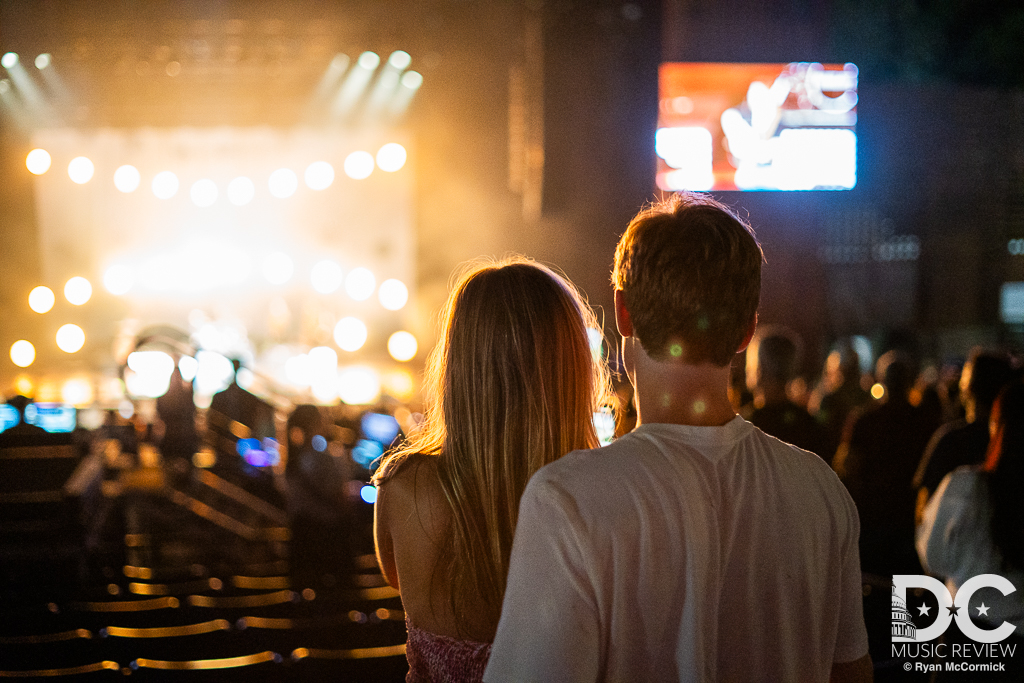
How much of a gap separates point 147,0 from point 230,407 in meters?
3.99

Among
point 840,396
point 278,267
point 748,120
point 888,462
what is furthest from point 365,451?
point 278,267

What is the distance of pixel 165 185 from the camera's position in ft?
38.9

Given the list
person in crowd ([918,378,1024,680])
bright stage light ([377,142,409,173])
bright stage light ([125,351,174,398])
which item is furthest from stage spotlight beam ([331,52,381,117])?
person in crowd ([918,378,1024,680])

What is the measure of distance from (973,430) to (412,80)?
325 inches

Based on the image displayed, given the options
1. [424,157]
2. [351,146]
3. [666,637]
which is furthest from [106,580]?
[351,146]

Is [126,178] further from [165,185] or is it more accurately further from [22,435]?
[22,435]

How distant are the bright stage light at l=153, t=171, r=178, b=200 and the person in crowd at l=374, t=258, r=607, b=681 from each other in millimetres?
12028

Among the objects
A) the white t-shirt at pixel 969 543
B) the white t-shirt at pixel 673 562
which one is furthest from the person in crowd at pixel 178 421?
the white t-shirt at pixel 673 562

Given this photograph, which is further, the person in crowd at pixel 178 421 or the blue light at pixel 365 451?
the blue light at pixel 365 451

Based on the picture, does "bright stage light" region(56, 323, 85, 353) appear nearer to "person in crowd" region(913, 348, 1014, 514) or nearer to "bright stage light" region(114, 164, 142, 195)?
"bright stage light" region(114, 164, 142, 195)

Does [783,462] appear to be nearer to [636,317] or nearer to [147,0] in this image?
[636,317]

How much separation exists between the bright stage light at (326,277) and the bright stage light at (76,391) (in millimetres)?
3640

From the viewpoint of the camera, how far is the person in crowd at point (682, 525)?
85 cm

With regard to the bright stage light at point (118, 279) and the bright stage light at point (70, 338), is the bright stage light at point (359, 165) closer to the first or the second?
the bright stage light at point (118, 279)
